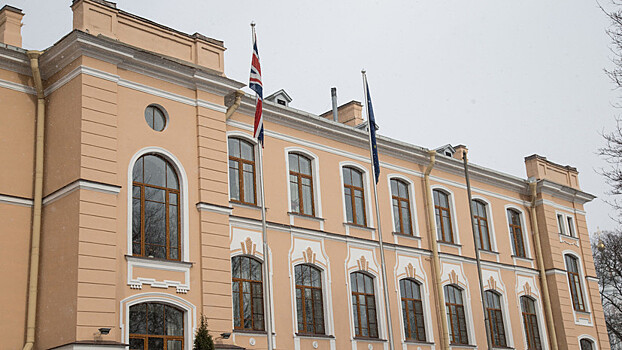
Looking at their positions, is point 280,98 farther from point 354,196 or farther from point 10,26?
point 10,26

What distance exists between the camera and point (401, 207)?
2669cm

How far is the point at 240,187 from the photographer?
2183 centimetres

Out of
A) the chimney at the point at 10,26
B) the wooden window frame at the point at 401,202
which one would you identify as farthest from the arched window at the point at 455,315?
the chimney at the point at 10,26

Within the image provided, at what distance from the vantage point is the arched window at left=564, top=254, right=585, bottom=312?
31886mm

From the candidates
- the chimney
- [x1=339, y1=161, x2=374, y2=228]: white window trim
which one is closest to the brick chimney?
[x1=339, y1=161, x2=374, y2=228]: white window trim

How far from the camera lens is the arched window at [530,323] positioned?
2967 centimetres

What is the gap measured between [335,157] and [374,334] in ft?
19.1

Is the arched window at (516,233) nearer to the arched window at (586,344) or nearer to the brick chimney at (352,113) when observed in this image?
the arched window at (586,344)

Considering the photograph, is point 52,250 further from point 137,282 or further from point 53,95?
point 53,95

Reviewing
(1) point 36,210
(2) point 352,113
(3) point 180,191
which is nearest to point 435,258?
(2) point 352,113

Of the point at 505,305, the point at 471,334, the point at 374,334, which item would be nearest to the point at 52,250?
the point at 374,334

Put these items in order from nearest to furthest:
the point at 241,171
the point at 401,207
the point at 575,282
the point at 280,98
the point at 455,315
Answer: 1. the point at 241,171
2. the point at 280,98
3. the point at 401,207
4. the point at 455,315
5. the point at 575,282

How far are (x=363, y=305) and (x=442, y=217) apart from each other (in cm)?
580

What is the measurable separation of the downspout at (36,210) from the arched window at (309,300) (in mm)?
7648
